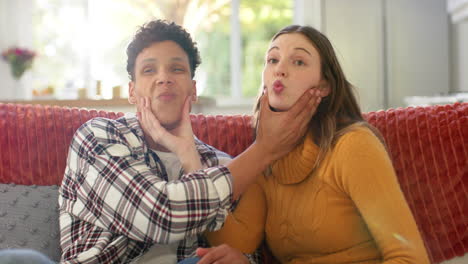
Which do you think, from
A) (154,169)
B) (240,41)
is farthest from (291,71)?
(240,41)

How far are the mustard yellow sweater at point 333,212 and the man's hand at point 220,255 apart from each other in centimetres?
13

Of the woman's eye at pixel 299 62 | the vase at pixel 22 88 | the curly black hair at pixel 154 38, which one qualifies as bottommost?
the woman's eye at pixel 299 62

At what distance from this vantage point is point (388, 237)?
1.01 m

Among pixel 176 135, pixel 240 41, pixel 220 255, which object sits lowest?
pixel 220 255

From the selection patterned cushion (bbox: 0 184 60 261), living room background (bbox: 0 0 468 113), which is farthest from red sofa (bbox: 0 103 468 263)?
living room background (bbox: 0 0 468 113)

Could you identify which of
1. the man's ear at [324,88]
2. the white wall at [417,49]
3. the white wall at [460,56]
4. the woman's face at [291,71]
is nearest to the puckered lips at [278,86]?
the woman's face at [291,71]

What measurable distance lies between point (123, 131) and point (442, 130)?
92 cm

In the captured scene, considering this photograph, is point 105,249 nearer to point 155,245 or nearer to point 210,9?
point 155,245

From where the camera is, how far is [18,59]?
13.5 feet

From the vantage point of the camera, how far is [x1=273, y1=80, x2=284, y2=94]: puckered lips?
118 cm

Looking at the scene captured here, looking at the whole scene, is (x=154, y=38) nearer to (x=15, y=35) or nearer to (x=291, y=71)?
(x=291, y=71)

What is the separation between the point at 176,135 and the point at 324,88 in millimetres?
404

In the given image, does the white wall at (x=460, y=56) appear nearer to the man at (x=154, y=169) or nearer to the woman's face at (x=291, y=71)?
the woman's face at (x=291, y=71)

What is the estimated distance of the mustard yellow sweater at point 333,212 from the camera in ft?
3.32
